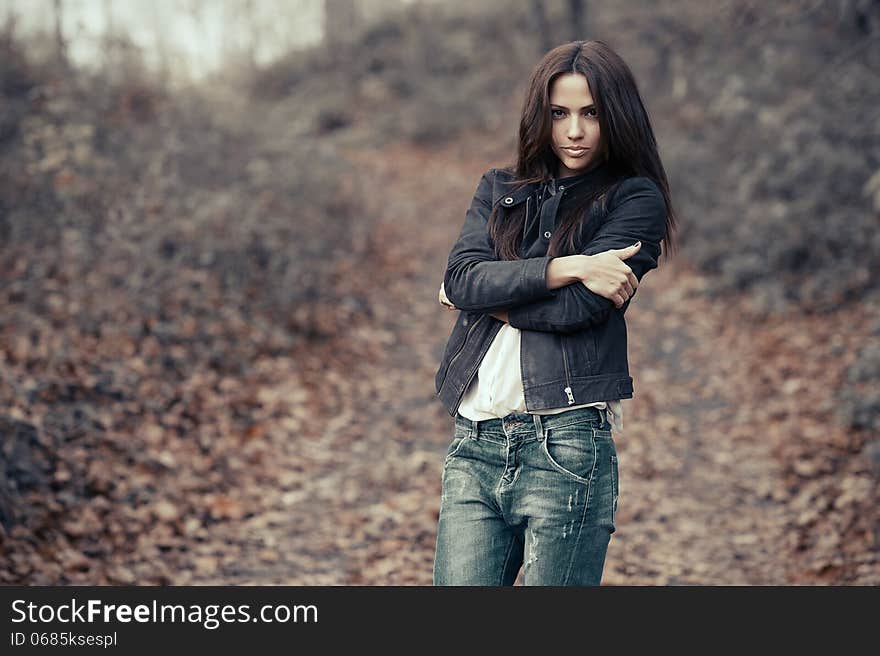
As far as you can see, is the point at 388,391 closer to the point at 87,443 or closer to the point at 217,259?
the point at 217,259

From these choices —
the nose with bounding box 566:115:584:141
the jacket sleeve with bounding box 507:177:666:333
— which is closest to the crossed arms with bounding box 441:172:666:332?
the jacket sleeve with bounding box 507:177:666:333

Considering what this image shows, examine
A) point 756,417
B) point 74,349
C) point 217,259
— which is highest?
point 217,259

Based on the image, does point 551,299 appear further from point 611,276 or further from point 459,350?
point 459,350

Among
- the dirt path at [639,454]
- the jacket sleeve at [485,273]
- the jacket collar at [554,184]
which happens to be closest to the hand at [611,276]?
the jacket sleeve at [485,273]

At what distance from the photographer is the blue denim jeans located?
8.55ft

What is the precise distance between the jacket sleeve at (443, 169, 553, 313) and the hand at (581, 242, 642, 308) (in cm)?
14

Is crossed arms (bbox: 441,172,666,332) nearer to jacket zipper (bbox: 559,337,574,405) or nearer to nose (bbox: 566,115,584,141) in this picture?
jacket zipper (bbox: 559,337,574,405)

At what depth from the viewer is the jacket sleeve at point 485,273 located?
2744 mm

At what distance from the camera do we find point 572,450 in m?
2.63

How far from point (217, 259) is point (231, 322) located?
1.06m

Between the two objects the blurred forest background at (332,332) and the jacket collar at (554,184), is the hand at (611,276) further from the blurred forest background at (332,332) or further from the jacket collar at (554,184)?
the blurred forest background at (332,332)
